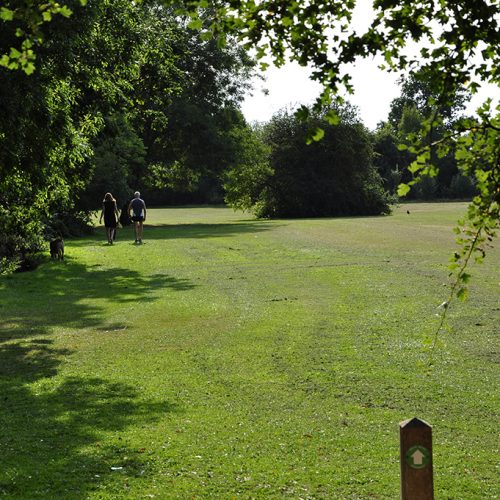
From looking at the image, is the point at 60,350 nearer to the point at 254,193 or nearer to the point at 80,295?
the point at 80,295

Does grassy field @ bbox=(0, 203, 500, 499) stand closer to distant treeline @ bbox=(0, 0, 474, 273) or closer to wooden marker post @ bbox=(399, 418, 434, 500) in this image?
wooden marker post @ bbox=(399, 418, 434, 500)

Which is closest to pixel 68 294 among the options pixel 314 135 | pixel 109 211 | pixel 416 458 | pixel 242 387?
pixel 242 387

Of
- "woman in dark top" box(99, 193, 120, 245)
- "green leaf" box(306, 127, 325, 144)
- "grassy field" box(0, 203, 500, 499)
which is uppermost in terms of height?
"green leaf" box(306, 127, 325, 144)

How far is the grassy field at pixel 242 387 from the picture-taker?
7492 mm

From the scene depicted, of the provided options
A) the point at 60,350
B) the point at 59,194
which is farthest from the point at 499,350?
the point at 59,194

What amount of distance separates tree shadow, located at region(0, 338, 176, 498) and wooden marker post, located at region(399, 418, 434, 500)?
3092 millimetres

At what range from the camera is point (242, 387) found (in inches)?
421

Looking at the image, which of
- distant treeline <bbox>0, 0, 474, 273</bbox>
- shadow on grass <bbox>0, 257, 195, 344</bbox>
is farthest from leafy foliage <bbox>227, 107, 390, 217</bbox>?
shadow on grass <bbox>0, 257, 195, 344</bbox>

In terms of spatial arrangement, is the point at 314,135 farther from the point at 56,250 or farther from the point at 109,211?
the point at 109,211

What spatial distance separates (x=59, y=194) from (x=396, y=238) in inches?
871

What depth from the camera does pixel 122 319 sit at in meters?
16.8

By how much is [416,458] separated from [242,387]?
19.6 feet

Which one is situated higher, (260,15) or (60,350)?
(260,15)

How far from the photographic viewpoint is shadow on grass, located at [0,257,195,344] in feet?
53.8
